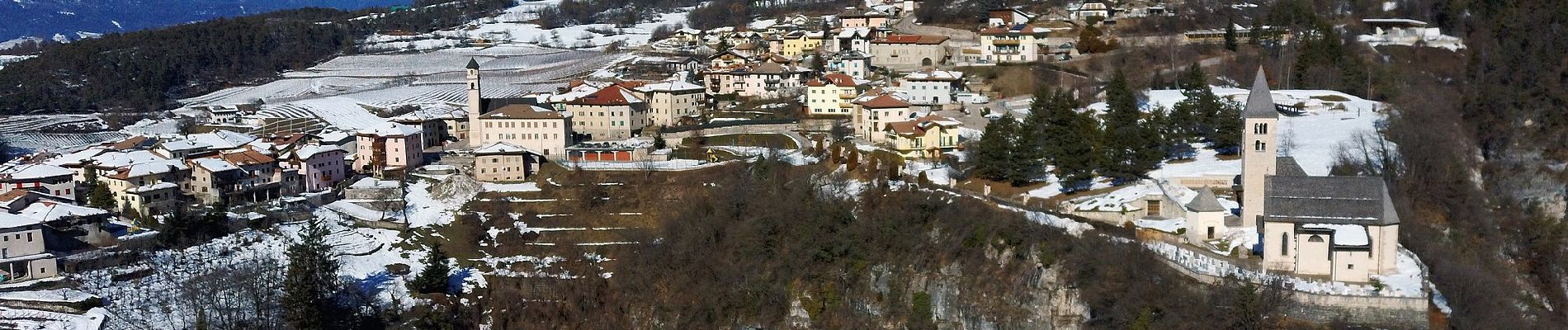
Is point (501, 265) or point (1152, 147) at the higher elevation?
point (1152, 147)

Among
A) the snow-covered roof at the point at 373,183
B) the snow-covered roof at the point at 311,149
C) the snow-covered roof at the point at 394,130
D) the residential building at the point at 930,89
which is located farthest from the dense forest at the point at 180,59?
the residential building at the point at 930,89

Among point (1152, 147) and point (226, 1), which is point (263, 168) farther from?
point (226, 1)

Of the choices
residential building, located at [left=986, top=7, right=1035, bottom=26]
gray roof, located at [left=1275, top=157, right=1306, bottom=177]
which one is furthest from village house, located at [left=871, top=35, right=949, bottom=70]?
gray roof, located at [left=1275, top=157, right=1306, bottom=177]

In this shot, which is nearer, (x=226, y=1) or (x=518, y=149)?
(x=518, y=149)

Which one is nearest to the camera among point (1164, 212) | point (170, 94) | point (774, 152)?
point (1164, 212)

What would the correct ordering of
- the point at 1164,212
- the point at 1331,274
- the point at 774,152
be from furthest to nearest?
the point at 774,152, the point at 1164,212, the point at 1331,274

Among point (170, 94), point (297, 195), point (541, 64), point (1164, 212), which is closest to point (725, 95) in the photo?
point (297, 195)
